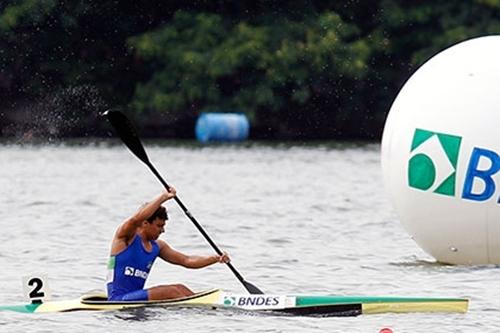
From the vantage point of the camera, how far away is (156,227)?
56.1 feet

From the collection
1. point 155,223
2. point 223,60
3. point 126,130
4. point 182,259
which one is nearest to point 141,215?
point 155,223

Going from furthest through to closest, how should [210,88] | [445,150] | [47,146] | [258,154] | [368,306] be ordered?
[210,88], [47,146], [258,154], [445,150], [368,306]

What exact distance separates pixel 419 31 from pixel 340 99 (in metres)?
3.78

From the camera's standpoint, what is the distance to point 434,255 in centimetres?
1997

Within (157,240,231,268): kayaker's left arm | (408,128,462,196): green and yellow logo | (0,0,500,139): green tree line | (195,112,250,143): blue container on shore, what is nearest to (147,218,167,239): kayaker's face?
(157,240,231,268): kayaker's left arm

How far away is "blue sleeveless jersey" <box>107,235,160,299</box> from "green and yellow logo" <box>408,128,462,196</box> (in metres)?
3.44

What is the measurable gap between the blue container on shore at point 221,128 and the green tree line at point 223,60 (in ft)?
11.3

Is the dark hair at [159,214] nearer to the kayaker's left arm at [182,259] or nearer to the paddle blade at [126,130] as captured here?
the kayaker's left arm at [182,259]

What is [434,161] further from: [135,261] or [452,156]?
[135,261]

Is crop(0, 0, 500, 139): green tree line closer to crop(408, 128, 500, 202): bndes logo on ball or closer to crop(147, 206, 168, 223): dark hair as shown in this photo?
crop(408, 128, 500, 202): bndes logo on ball

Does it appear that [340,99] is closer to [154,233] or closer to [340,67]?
[340,67]

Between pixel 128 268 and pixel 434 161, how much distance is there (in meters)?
3.77

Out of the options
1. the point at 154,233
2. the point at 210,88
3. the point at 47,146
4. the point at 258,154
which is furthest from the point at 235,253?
the point at 210,88

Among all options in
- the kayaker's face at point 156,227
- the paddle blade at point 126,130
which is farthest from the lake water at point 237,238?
the paddle blade at point 126,130
